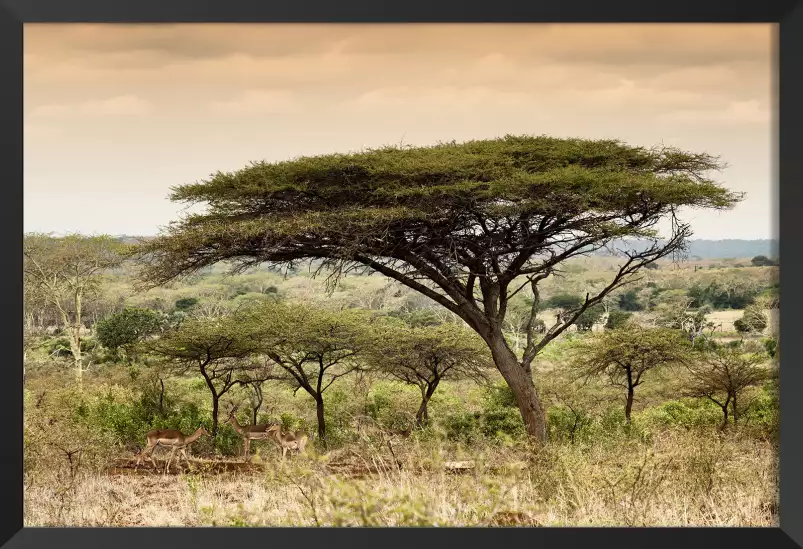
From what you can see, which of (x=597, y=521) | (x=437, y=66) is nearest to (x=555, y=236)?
(x=597, y=521)

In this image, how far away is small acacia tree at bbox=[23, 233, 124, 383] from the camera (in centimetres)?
1566

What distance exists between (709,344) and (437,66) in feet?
29.3

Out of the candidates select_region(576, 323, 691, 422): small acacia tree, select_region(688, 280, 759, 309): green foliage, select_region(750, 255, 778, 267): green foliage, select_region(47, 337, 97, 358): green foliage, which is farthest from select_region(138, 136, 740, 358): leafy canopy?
select_region(688, 280, 759, 309): green foliage

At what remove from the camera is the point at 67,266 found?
52.4ft

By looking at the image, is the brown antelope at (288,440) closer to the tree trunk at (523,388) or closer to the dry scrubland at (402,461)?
the dry scrubland at (402,461)

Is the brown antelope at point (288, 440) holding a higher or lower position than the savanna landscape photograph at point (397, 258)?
lower

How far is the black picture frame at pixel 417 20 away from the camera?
448cm

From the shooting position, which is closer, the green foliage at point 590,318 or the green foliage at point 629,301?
the green foliage at point 590,318

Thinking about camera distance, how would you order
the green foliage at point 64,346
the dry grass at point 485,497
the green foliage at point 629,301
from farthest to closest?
the green foliage at point 629,301
the green foliage at point 64,346
the dry grass at point 485,497

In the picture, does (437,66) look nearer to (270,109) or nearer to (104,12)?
(270,109)

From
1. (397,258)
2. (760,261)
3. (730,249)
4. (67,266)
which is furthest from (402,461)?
(760,261)

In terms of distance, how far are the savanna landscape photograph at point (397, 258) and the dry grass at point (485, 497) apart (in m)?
0.04

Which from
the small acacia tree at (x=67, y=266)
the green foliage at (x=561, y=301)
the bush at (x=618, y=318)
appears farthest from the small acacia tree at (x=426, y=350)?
the green foliage at (x=561, y=301)

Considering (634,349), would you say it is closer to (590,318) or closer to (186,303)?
(590,318)
